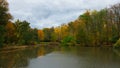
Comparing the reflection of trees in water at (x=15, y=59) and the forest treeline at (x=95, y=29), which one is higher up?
the forest treeline at (x=95, y=29)

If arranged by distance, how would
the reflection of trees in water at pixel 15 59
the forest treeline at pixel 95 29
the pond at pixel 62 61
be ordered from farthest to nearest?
1. the forest treeline at pixel 95 29
2. the reflection of trees in water at pixel 15 59
3. the pond at pixel 62 61

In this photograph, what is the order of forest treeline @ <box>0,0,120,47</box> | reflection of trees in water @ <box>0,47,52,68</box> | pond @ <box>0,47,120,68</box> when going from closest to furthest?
pond @ <box>0,47,120,68</box> → reflection of trees in water @ <box>0,47,52,68</box> → forest treeline @ <box>0,0,120,47</box>

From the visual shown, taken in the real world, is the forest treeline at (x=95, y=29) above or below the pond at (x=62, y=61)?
above

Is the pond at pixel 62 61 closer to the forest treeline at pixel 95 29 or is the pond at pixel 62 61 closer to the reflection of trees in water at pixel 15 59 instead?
the reflection of trees in water at pixel 15 59

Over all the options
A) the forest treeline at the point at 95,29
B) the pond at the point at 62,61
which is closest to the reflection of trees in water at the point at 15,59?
the pond at the point at 62,61

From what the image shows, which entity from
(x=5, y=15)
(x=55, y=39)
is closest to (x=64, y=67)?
(x=5, y=15)

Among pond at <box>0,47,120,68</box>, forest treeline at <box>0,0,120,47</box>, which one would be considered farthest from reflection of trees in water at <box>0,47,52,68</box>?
forest treeline at <box>0,0,120,47</box>

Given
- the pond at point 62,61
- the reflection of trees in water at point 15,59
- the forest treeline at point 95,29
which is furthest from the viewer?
the forest treeline at point 95,29

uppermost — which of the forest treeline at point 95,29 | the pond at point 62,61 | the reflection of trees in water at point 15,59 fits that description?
the forest treeline at point 95,29

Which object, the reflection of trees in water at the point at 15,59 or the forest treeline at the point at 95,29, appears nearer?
the reflection of trees in water at the point at 15,59

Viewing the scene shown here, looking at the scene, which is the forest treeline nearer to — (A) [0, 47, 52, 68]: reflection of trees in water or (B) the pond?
(A) [0, 47, 52, 68]: reflection of trees in water

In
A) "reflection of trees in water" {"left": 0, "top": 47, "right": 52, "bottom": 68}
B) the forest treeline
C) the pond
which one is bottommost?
the pond

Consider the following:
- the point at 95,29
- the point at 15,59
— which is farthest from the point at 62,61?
the point at 95,29

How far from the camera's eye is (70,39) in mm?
99562
